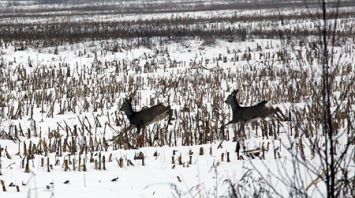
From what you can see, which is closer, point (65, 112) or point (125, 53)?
point (65, 112)

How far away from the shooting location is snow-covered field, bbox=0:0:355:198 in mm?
4520

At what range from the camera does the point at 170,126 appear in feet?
25.5

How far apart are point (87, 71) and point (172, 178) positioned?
9779mm

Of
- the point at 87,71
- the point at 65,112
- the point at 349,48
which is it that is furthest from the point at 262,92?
the point at 349,48

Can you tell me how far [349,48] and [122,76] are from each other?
6881 millimetres

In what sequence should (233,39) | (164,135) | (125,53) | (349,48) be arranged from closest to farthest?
1. (164,135)
2. (349,48)
3. (125,53)
4. (233,39)

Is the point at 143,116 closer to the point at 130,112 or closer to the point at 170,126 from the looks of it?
the point at 130,112

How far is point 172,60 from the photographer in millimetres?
15992

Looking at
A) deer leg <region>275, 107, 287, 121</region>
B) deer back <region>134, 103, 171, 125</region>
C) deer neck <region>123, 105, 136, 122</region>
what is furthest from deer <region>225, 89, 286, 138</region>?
deer neck <region>123, 105, 136, 122</region>

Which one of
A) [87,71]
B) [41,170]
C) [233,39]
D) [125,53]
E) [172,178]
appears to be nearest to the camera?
[172,178]

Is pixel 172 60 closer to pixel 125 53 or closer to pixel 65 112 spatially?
pixel 125 53

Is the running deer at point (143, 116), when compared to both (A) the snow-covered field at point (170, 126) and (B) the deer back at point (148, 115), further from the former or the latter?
(A) the snow-covered field at point (170, 126)

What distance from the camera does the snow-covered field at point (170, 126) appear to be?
4.52 metres

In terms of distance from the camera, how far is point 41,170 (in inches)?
209
